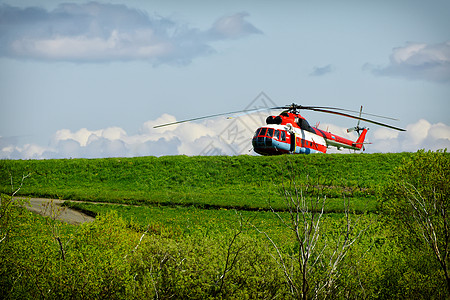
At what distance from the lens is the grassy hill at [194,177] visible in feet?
111

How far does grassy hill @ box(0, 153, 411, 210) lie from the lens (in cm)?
3391

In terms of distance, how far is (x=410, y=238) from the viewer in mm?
16344

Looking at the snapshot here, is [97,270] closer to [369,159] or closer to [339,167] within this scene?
[339,167]

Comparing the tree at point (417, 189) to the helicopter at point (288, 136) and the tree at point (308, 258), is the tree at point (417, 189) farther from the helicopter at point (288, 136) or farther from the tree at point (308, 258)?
the helicopter at point (288, 136)

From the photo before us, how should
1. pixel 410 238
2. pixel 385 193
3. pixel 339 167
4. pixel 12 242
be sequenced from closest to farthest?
1. pixel 12 242
2. pixel 410 238
3. pixel 385 193
4. pixel 339 167

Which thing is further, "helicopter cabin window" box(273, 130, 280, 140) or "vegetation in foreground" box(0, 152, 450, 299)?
"helicopter cabin window" box(273, 130, 280, 140)

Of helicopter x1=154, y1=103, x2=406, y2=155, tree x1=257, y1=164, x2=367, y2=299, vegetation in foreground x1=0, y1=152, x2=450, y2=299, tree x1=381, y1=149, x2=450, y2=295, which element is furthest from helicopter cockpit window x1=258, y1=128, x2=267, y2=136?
vegetation in foreground x1=0, y1=152, x2=450, y2=299

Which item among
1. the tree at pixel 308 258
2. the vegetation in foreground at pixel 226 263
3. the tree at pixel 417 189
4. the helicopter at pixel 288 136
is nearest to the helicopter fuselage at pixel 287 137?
the helicopter at pixel 288 136

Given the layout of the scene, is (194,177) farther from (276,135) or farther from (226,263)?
(226,263)

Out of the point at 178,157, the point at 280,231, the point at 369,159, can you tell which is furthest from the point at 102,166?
the point at 280,231

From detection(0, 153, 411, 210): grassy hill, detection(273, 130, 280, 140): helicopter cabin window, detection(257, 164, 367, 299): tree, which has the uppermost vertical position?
detection(273, 130, 280, 140): helicopter cabin window

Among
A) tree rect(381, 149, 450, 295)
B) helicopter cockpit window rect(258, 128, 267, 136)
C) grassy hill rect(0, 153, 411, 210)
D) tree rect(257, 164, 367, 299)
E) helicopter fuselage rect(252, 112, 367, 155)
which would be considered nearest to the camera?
tree rect(257, 164, 367, 299)

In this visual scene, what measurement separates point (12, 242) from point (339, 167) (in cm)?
2923

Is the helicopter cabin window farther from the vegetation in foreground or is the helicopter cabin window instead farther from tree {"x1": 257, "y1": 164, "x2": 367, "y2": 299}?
the vegetation in foreground
